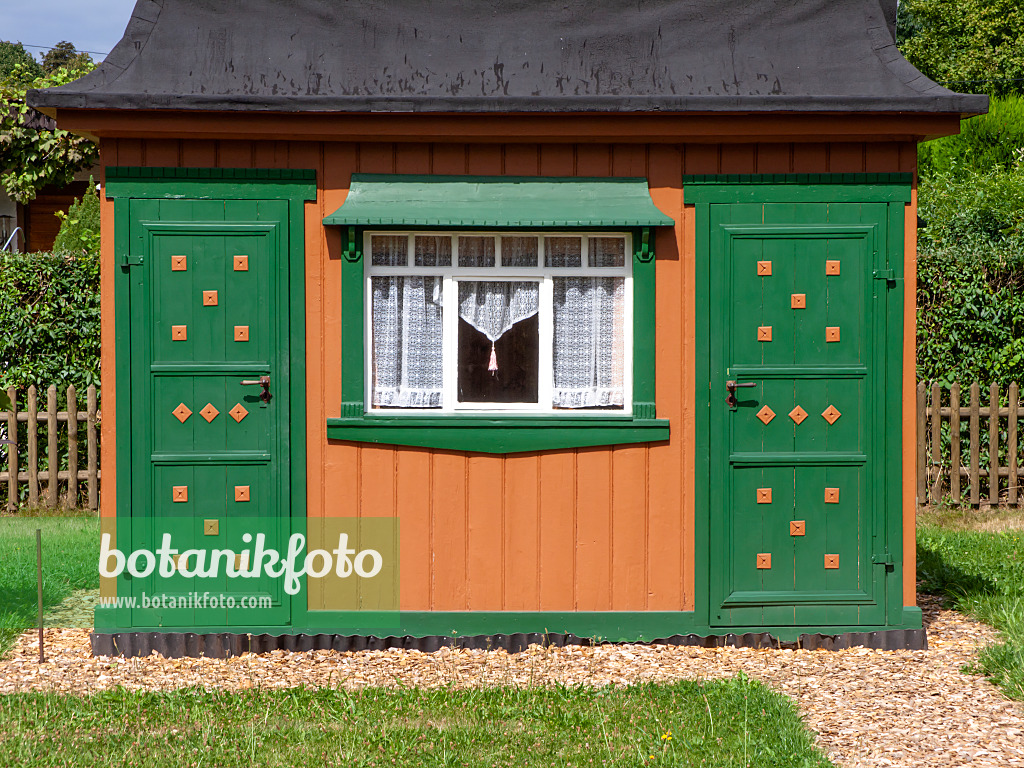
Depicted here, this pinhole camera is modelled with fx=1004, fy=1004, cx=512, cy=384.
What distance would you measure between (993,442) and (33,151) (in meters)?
12.5

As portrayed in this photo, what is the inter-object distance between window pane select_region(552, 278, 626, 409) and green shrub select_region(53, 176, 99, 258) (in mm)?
5334

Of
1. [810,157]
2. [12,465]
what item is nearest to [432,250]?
[810,157]

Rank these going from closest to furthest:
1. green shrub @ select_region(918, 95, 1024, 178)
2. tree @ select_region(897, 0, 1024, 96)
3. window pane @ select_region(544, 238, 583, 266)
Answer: window pane @ select_region(544, 238, 583, 266) → green shrub @ select_region(918, 95, 1024, 178) → tree @ select_region(897, 0, 1024, 96)

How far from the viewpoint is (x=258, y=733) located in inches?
167

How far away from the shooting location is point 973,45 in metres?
27.1

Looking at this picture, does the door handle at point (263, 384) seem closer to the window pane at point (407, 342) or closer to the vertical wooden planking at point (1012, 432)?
the window pane at point (407, 342)

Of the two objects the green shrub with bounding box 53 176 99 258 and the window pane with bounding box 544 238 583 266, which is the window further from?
the green shrub with bounding box 53 176 99 258

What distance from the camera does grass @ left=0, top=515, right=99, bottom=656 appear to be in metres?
6.31

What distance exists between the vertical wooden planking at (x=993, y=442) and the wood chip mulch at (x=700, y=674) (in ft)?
10.8

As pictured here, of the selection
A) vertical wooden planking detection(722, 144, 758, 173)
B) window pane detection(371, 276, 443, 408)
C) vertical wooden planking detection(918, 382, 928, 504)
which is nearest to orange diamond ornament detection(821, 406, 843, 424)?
vertical wooden planking detection(722, 144, 758, 173)

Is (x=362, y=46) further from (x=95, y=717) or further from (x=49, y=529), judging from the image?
(x=49, y=529)

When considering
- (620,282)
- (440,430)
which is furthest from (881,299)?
(440,430)

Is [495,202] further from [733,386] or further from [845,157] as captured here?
[845,157]

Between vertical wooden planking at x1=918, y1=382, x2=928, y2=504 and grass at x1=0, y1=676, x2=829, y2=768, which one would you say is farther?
vertical wooden planking at x1=918, y1=382, x2=928, y2=504
